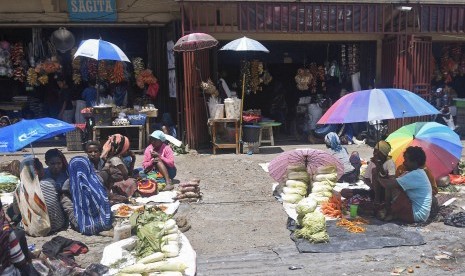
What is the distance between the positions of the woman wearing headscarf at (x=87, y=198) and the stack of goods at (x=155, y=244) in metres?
0.59

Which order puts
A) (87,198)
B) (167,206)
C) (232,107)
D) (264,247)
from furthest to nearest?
(232,107) → (167,206) → (87,198) → (264,247)

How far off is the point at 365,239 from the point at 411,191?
95 cm

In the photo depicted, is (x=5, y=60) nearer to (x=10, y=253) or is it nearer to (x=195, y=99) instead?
(x=195, y=99)

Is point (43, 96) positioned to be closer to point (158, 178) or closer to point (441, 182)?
point (158, 178)

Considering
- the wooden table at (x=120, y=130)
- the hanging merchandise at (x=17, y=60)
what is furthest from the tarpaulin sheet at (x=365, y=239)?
the hanging merchandise at (x=17, y=60)

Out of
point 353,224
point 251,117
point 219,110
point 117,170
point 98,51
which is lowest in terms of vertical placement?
point 353,224

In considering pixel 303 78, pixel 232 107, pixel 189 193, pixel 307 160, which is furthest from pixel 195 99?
pixel 307 160

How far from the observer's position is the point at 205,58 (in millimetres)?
11602

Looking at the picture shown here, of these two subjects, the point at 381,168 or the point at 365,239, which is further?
the point at 381,168

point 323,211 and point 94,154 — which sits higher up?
point 94,154

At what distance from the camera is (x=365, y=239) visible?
5484mm

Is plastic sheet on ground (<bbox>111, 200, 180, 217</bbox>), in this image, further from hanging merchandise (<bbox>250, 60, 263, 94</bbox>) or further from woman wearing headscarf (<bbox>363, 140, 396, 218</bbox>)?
hanging merchandise (<bbox>250, 60, 263, 94</bbox>)

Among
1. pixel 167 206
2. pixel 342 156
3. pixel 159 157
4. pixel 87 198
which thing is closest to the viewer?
pixel 87 198

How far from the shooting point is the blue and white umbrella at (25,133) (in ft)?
17.0
